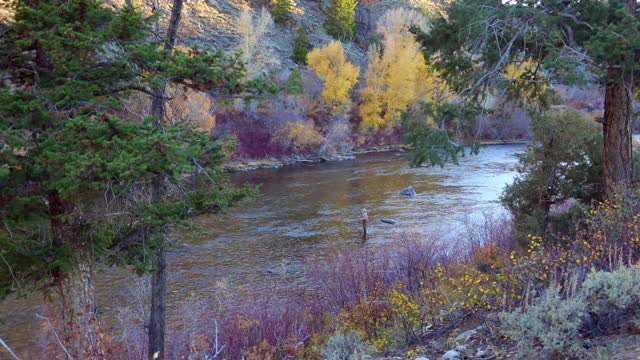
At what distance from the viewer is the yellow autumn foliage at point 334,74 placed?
48.1 metres

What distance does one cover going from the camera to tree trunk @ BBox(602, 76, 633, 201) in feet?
34.3

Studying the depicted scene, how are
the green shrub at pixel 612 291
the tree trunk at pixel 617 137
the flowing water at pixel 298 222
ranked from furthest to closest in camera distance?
the flowing water at pixel 298 222
the tree trunk at pixel 617 137
the green shrub at pixel 612 291

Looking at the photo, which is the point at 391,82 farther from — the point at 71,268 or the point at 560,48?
the point at 71,268

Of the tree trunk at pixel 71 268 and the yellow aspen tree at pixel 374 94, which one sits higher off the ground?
the yellow aspen tree at pixel 374 94

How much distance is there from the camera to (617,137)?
10586mm

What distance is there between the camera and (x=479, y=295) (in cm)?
698

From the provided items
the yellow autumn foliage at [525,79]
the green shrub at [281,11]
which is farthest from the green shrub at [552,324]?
the green shrub at [281,11]

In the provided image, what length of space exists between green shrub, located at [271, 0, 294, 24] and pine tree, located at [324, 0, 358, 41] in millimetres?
5871

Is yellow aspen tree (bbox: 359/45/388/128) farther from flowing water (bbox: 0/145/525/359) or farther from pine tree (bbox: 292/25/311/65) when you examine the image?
flowing water (bbox: 0/145/525/359)

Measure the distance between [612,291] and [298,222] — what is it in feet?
59.8

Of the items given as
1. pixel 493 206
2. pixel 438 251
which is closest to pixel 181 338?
pixel 438 251

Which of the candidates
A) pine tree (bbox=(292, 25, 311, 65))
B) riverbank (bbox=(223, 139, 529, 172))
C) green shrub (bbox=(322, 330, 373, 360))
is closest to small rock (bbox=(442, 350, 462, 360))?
green shrub (bbox=(322, 330, 373, 360))

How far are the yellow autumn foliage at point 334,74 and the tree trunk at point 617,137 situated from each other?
3772cm

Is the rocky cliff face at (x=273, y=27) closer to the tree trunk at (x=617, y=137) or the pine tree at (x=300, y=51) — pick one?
the pine tree at (x=300, y=51)
